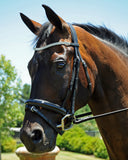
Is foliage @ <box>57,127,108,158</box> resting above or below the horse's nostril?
below

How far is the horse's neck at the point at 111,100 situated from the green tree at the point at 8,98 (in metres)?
14.8

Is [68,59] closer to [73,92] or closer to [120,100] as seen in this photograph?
[73,92]

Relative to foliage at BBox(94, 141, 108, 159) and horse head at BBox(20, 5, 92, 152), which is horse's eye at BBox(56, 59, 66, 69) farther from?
foliage at BBox(94, 141, 108, 159)

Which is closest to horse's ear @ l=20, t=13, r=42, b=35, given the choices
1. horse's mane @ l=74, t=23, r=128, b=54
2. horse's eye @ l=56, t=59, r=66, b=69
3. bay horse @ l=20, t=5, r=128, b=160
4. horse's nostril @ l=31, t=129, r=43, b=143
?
bay horse @ l=20, t=5, r=128, b=160

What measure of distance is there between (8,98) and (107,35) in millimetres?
14843

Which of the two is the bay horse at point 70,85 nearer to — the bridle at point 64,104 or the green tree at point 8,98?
the bridle at point 64,104

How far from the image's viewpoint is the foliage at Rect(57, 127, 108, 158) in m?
16.9

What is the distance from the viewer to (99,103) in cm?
250

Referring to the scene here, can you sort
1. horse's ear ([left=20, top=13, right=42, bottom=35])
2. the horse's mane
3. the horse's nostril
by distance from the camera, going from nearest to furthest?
the horse's nostril → horse's ear ([left=20, top=13, right=42, bottom=35]) → the horse's mane

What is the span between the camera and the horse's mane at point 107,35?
9.70 feet

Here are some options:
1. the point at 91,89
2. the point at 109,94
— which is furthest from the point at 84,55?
the point at 109,94

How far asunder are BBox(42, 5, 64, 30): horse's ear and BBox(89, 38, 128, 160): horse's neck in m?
0.52

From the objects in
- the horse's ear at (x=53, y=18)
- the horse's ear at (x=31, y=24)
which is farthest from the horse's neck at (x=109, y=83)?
the horse's ear at (x=31, y=24)

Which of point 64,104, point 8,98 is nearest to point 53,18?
point 64,104
